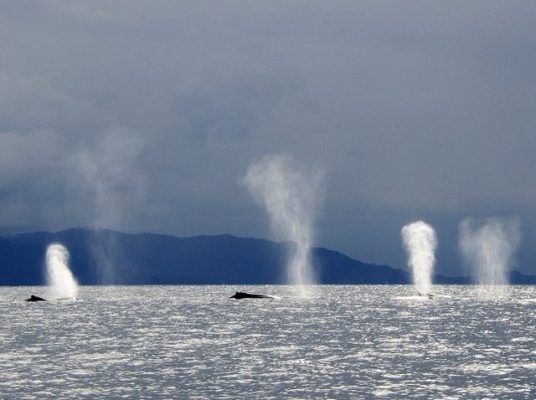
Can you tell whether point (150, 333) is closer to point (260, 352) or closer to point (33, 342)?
point (33, 342)

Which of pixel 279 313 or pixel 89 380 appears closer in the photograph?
pixel 89 380

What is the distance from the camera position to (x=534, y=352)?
10419 cm

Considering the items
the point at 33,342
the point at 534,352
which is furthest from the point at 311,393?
the point at 33,342

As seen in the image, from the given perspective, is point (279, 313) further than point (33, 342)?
Yes

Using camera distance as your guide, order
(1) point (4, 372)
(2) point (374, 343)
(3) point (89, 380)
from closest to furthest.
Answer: (3) point (89, 380), (1) point (4, 372), (2) point (374, 343)

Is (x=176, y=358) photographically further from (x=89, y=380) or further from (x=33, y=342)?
(x=33, y=342)

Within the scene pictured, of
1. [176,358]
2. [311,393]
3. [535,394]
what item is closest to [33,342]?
[176,358]

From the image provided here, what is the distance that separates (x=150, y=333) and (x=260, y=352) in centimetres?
3796

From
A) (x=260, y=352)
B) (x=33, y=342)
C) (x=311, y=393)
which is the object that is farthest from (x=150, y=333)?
(x=311, y=393)

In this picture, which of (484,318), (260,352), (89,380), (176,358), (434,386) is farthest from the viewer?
(484,318)

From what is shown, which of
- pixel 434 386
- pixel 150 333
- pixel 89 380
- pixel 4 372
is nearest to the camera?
pixel 434 386

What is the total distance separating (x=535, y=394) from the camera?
70688mm

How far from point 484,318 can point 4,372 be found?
115 m

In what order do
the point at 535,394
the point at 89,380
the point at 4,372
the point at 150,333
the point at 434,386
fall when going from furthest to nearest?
the point at 150,333 < the point at 4,372 < the point at 89,380 < the point at 434,386 < the point at 535,394
